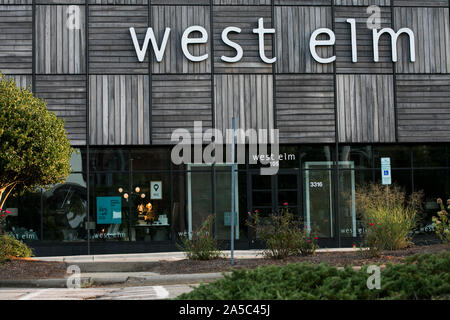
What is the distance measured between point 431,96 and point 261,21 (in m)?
6.33

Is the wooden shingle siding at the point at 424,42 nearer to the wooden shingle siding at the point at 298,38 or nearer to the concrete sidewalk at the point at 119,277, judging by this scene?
the wooden shingle siding at the point at 298,38

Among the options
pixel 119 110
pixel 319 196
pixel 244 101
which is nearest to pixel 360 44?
pixel 244 101

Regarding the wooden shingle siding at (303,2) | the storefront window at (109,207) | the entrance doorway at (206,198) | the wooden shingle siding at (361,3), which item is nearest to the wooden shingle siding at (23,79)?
the storefront window at (109,207)

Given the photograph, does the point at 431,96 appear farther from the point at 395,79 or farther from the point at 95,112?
the point at 95,112

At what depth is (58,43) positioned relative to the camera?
19.8m

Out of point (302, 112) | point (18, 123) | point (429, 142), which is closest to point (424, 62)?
point (429, 142)

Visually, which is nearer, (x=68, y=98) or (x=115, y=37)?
(x=68, y=98)

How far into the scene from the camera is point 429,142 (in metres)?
20.5

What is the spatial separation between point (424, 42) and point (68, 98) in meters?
12.2

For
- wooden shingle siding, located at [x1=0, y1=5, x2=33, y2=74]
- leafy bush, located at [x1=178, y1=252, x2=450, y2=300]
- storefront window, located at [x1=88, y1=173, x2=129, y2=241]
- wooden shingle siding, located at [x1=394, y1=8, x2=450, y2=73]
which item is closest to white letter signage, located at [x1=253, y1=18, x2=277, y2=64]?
wooden shingle siding, located at [x1=394, y1=8, x2=450, y2=73]

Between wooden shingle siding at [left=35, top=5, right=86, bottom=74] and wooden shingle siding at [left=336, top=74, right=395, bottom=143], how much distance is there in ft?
28.5

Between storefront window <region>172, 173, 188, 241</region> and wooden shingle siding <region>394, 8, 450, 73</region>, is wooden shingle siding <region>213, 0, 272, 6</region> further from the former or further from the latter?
storefront window <region>172, 173, 188, 241</region>

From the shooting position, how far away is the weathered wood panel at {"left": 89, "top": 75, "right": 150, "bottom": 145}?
1956 cm

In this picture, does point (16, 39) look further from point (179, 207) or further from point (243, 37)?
point (179, 207)
